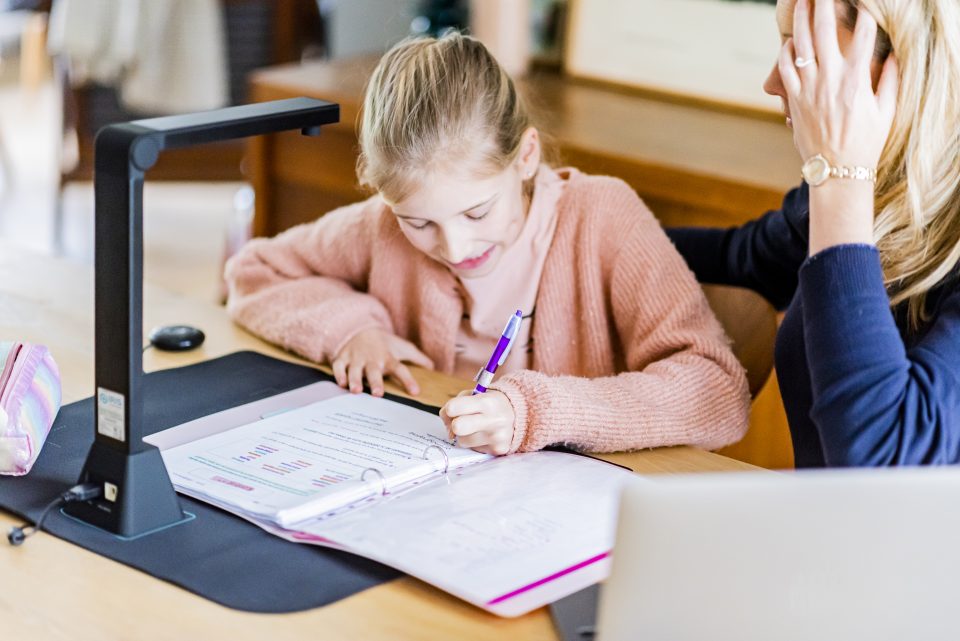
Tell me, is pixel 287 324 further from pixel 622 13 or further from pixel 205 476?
pixel 622 13

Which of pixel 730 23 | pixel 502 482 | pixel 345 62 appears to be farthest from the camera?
pixel 345 62

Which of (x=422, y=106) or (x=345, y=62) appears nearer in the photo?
(x=422, y=106)

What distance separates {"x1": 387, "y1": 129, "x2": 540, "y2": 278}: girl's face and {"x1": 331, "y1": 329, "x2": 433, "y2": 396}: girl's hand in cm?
13

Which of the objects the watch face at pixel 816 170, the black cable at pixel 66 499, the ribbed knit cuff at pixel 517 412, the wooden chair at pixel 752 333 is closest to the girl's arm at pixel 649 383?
the ribbed knit cuff at pixel 517 412

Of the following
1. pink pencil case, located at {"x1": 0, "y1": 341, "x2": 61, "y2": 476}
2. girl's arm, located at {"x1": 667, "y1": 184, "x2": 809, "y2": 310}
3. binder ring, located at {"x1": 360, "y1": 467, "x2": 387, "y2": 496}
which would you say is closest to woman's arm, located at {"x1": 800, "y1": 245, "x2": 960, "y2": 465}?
girl's arm, located at {"x1": 667, "y1": 184, "x2": 809, "y2": 310}

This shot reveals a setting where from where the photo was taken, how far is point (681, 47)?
2.67 meters

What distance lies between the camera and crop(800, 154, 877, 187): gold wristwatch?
1.25 meters

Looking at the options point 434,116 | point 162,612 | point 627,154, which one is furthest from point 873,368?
point 627,154

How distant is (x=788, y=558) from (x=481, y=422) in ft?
1.69

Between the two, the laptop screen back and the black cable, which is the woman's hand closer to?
Answer: the laptop screen back

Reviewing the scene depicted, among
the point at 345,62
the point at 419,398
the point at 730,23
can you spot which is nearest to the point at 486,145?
the point at 419,398

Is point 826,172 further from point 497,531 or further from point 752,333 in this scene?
point 497,531

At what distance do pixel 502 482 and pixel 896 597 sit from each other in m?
0.47

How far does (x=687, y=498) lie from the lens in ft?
2.41
